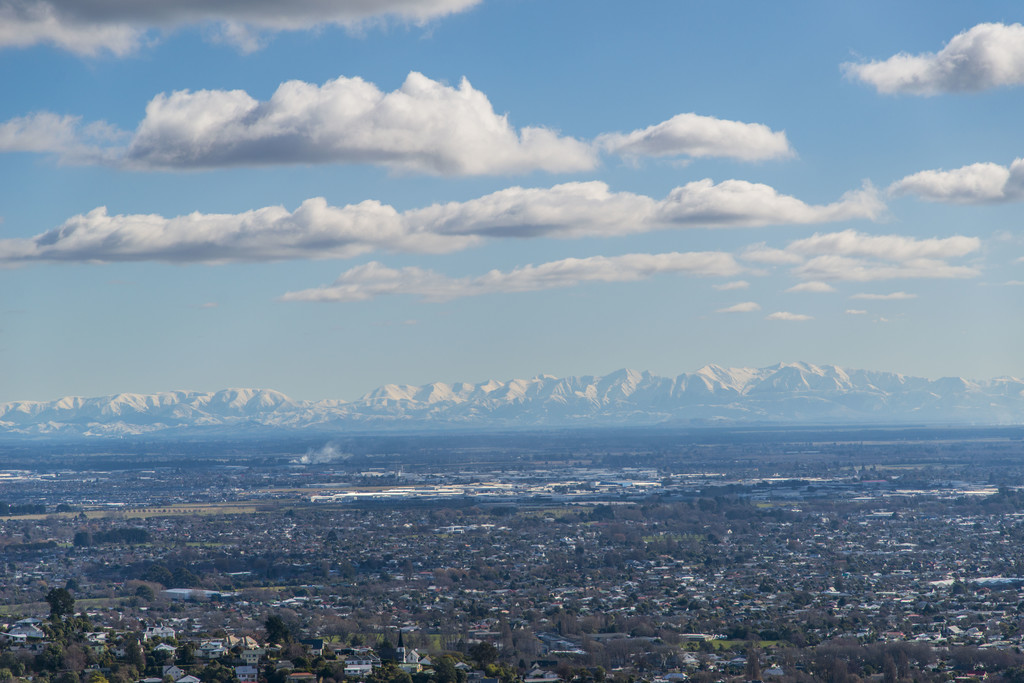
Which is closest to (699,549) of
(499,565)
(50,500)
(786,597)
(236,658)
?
(499,565)

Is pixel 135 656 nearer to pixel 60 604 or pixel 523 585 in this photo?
pixel 60 604

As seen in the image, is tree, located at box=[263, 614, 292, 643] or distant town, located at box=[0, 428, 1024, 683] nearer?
distant town, located at box=[0, 428, 1024, 683]

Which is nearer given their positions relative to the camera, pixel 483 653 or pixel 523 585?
pixel 483 653

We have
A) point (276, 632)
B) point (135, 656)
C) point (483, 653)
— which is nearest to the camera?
point (135, 656)

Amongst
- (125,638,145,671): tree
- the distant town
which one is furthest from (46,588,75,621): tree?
(125,638,145,671): tree

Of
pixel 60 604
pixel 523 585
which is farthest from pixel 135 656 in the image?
pixel 523 585

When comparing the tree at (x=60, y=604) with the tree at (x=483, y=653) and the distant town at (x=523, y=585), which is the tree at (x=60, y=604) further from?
the tree at (x=483, y=653)

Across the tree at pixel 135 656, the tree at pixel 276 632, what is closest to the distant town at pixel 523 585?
the tree at pixel 135 656

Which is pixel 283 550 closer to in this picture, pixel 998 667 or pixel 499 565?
pixel 499 565

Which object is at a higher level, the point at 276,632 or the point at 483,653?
the point at 276,632

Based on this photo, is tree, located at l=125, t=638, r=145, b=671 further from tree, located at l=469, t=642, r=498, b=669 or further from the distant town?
tree, located at l=469, t=642, r=498, b=669
